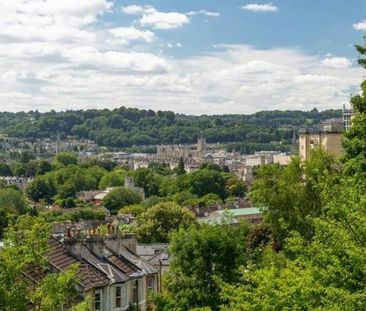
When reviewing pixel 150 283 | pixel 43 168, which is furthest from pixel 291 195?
pixel 43 168

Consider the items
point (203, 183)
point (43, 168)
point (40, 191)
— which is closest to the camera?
point (203, 183)

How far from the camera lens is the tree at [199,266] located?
939 inches

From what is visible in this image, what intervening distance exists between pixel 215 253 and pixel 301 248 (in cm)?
863

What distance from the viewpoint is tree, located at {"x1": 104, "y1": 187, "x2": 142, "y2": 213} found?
125m

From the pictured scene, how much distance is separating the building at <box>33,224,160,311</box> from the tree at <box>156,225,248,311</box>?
288cm

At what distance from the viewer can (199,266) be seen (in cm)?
2411

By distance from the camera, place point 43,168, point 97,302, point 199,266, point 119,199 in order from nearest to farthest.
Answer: point 199,266 → point 97,302 → point 119,199 → point 43,168

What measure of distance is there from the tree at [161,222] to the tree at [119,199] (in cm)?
6463

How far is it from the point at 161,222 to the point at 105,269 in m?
31.1

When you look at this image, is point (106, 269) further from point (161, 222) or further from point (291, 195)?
point (161, 222)

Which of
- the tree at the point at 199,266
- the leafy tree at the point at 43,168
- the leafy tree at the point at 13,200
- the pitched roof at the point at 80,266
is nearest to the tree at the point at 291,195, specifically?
the tree at the point at 199,266

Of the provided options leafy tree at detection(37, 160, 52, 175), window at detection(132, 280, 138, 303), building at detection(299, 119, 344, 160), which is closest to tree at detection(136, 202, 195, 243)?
building at detection(299, 119, 344, 160)

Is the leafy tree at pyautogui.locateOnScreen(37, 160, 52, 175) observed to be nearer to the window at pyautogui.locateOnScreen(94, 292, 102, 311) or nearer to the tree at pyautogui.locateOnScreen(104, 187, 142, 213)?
the tree at pyautogui.locateOnScreen(104, 187, 142, 213)

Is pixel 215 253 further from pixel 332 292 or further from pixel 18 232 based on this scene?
pixel 332 292
